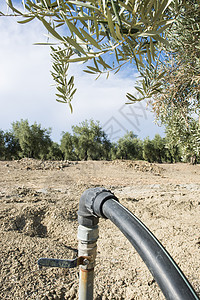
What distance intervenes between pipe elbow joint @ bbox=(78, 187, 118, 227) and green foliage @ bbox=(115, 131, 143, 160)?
40139 millimetres

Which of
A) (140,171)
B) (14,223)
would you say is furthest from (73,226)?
(140,171)

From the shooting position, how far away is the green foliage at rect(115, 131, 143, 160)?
42.3 meters

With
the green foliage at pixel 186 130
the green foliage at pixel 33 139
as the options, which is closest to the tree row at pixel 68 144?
the green foliage at pixel 33 139

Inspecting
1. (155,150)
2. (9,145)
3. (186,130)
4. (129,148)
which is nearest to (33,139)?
(9,145)

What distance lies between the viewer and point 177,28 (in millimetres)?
3131

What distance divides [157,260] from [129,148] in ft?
139

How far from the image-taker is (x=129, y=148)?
1687 inches

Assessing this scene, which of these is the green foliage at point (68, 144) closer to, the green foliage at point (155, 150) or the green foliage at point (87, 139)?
the green foliage at point (87, 139)

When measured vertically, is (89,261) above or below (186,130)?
below

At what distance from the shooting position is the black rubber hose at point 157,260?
0.70 metres

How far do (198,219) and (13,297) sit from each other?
3.59 meters

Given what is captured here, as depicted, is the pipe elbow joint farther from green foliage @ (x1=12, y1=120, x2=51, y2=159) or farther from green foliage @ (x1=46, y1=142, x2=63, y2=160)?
green foliage @ (x1=46, y1=142, x2=63, y2=160)

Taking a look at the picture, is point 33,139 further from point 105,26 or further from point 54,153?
point 105,26

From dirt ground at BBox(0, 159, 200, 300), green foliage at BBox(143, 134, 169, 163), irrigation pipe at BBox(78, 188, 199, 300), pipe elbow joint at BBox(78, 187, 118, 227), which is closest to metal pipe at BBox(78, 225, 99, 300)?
pipe elbow joint at BBox(78, 187, 118, 227)
